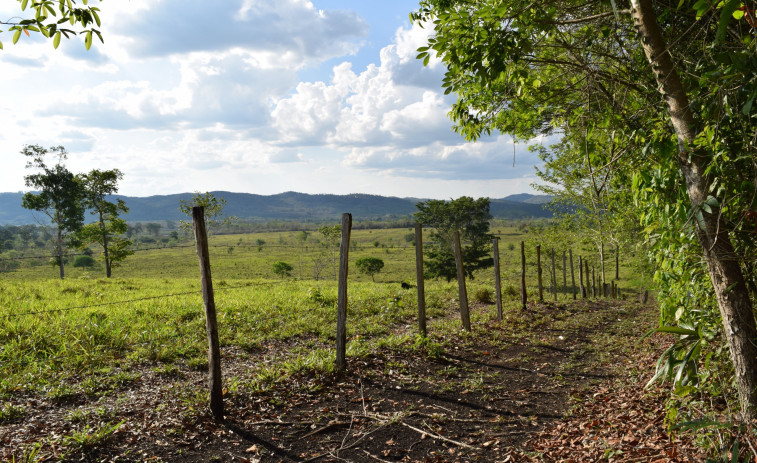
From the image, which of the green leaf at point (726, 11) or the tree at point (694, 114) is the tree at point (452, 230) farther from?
the green leaf at point (726, 11)

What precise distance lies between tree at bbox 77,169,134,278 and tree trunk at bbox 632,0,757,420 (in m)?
43.0

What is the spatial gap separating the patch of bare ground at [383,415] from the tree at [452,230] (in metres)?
41.6

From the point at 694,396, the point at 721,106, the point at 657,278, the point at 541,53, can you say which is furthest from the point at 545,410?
the point at 541,53

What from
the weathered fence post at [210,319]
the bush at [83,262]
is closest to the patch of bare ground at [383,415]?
the weathered fence post at [210,319]

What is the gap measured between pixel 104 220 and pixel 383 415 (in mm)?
43211

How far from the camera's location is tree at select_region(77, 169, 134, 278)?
3866 cm

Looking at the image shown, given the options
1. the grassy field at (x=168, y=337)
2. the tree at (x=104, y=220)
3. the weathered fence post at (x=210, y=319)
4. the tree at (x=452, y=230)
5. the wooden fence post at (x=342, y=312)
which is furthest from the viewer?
the tree at (x=452, y=230)

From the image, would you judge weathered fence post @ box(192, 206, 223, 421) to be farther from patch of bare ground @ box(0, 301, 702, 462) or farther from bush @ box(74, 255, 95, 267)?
bush @ box(74, 255, 95, 267)

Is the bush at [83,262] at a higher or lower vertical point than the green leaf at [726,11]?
lower

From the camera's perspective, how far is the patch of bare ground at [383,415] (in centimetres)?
480

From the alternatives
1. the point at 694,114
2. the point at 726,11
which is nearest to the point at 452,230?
the point at 694,114

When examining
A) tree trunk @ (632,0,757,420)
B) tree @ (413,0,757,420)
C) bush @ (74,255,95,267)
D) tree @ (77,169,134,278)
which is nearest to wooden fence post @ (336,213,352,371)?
tree @ (413,0,757,420)

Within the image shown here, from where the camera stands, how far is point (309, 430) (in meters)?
5.60

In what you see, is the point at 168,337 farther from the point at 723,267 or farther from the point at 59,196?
the point at 59,196
